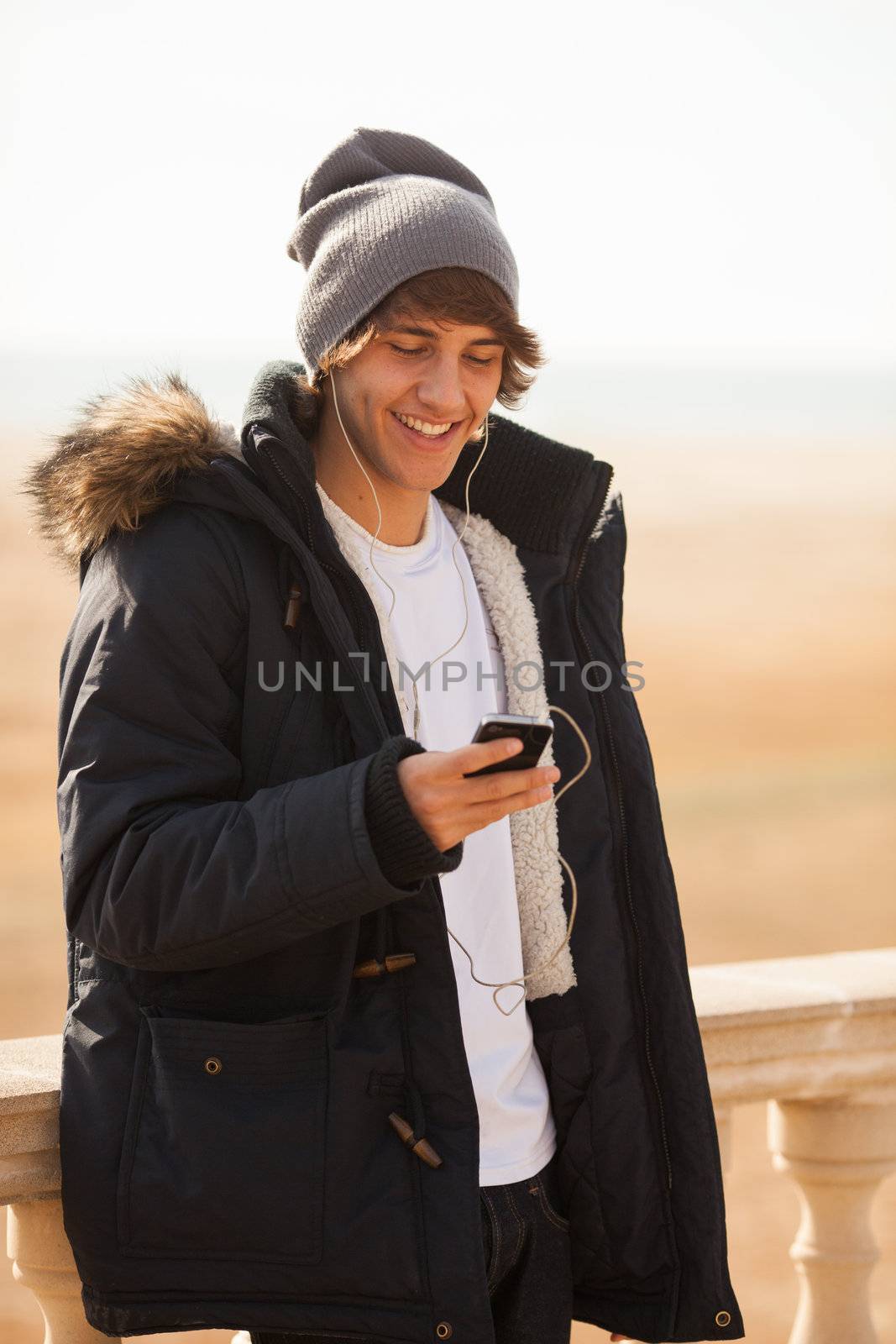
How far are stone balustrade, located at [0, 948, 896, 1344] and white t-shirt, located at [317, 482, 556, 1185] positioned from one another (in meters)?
0.41

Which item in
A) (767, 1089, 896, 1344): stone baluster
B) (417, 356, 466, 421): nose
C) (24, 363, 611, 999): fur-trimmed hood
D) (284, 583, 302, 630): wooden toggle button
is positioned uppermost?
(417, 356, 466, 421): nose

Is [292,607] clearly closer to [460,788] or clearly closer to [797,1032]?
[460,788]

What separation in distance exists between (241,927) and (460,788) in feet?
0.83

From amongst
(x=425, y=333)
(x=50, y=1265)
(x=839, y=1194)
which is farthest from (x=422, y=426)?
(x=839, y=1194)

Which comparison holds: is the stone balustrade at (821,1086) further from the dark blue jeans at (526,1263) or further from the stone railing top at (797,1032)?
the dark blue jeans at (526,1263)

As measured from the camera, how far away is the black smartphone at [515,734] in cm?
142

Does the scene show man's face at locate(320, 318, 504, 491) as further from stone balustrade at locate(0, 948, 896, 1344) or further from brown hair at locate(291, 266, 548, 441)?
stone balustrade at locate(0, 948, 896, 1344)

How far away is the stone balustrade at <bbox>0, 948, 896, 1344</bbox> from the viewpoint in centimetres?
212

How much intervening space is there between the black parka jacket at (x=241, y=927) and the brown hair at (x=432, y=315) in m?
0.16

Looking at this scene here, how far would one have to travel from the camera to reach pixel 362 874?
1423mm

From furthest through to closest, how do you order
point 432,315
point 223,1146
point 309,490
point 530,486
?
point 530,486, point 432,315, point 309,490, point 223,1146

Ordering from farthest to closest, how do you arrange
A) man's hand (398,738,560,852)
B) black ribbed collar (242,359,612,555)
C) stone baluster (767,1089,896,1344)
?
stone baluster (767,1089,896,1344) → black ribbed collar (242,359,612,555) → man's hand (398,738,560,852)

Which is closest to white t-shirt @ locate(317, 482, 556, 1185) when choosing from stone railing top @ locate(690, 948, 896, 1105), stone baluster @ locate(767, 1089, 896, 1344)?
stone railing top @ locate(690, 948, 896, 1105)

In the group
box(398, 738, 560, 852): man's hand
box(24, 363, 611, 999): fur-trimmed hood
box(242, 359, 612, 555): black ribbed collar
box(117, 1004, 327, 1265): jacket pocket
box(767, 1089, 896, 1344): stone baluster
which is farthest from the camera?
box(767, 1089, 896, 1344): stone baluster
